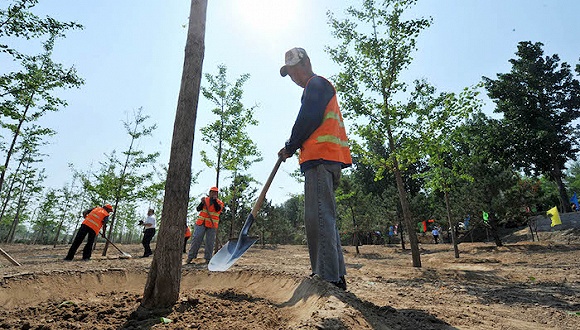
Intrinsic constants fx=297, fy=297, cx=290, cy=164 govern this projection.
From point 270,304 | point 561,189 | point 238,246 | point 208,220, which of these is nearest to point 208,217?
point 208,220

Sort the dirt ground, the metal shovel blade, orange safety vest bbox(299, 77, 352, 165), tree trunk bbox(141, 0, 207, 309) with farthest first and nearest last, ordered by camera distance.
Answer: the metal shovel blade
orange safety vest bbox(299, 77, 352, 165)
tree trunk bbox(141, 0, 207, 309)
the dirt ground

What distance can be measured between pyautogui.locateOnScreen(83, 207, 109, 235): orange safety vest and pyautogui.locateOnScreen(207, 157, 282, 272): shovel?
7557 millimetres

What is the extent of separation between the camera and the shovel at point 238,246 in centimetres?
295

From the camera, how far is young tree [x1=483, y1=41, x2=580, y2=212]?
78.9 feet

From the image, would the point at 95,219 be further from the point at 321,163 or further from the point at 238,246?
the point at 321,163

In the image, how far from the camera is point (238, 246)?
3.20 metres

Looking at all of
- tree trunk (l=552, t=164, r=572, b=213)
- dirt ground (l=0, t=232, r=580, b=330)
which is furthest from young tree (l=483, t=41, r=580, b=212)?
dirt ground (l=0, t=232, r=580, b=330)

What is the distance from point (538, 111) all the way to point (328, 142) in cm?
3020

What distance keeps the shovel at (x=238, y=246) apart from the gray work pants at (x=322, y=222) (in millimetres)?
519

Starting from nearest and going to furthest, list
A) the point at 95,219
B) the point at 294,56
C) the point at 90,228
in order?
1. the point at 294,56
2. the point at 90,228
3. the point at 95,219

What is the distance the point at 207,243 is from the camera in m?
8.01

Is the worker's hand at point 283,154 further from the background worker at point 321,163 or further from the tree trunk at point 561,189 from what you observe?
the tree trunk at point 561,189

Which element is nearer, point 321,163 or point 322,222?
point 322,222

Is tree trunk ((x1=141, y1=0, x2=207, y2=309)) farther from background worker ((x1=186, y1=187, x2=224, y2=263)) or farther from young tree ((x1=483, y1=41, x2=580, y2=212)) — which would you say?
young tree ((x1=483, y1=41, x2=580, y2=212))
